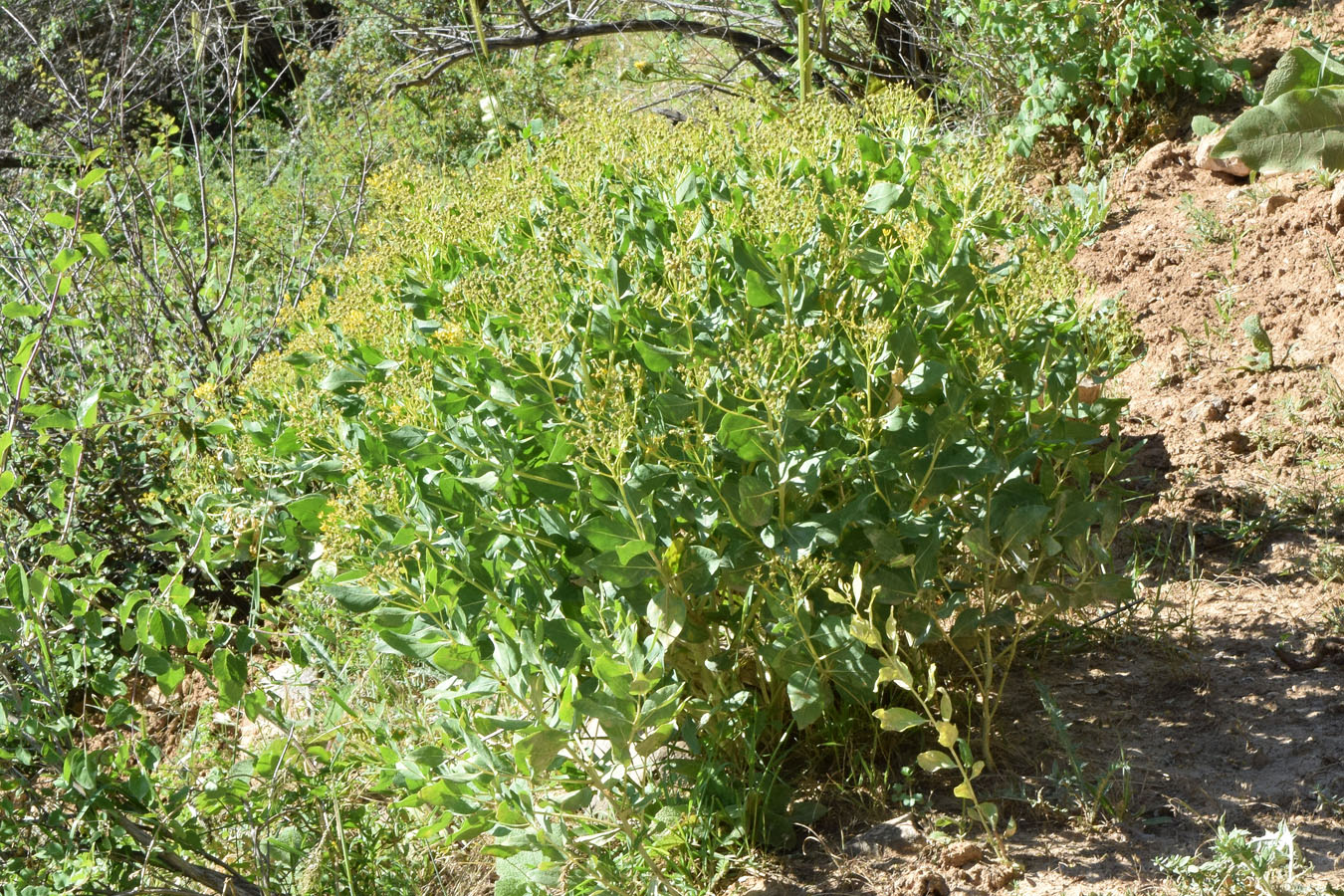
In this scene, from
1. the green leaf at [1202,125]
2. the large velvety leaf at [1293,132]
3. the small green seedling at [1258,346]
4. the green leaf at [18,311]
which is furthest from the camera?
the green leaf at [1202,125]

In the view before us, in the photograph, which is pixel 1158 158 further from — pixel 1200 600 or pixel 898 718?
pixel 898 718

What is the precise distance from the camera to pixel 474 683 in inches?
76.6

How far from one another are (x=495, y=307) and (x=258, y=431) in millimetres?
759

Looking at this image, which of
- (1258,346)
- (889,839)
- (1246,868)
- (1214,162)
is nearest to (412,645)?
(889,839)

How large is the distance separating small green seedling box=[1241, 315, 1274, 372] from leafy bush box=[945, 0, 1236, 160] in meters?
1.25

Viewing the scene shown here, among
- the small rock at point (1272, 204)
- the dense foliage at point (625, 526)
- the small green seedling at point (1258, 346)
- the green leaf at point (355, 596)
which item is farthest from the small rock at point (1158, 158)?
the green leaf at point (355, 596)

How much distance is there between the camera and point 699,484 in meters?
2.04

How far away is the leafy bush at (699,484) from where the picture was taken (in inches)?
75.4

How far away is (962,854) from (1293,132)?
1.94 metres

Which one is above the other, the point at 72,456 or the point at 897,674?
the point at 72,456

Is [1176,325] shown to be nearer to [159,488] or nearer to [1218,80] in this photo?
[1218,80]

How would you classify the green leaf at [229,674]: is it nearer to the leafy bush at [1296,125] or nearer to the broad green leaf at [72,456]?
the broad green leaf at [72,456]

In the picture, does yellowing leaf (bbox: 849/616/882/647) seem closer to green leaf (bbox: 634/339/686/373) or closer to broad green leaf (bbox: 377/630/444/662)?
green leaf (bbox: 634/339/686/373)

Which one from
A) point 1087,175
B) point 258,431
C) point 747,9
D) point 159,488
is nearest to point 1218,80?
point 1087,175
